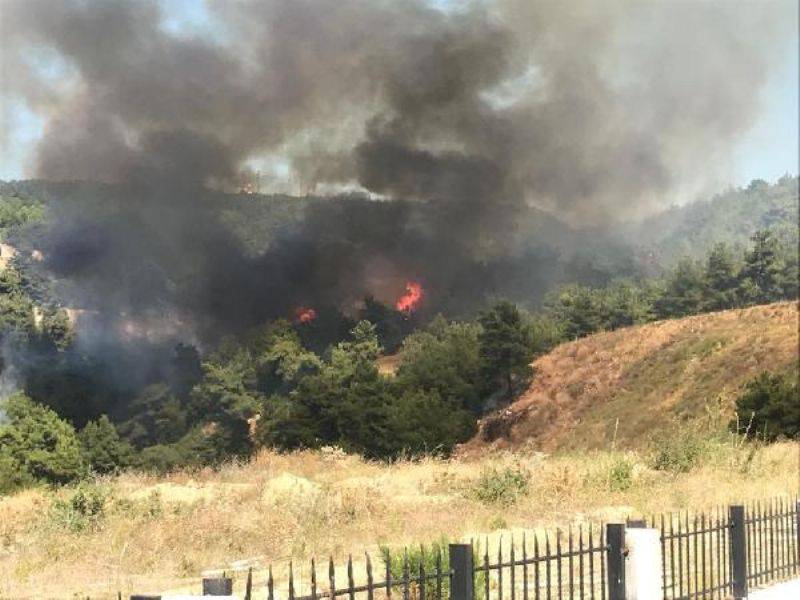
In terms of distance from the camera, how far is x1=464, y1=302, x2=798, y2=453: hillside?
39.1 metres

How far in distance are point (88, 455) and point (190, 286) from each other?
37.4 feet

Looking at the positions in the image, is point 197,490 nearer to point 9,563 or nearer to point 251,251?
point 9,563

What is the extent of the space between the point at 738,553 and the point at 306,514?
26.4 ft

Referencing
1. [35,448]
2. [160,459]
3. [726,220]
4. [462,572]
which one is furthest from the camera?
[726,220]

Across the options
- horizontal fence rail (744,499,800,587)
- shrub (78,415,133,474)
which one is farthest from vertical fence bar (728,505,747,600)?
shrub (78,415,133,474)

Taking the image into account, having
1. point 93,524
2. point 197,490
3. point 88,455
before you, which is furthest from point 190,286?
point 93,524

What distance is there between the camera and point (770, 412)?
88.0 ft

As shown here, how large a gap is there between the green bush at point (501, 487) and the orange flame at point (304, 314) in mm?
20578

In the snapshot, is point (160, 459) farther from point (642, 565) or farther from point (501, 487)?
point (642, 565)

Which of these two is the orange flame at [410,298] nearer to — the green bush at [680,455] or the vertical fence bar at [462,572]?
the green bush at [680,455]

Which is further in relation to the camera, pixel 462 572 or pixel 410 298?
pixel 410 298

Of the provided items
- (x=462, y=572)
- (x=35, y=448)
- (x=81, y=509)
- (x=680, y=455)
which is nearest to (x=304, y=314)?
(x=35, y=448)

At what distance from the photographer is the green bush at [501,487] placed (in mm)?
16750

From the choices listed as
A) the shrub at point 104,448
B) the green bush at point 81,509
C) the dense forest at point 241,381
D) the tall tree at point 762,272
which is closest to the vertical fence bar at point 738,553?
the green bush at point 81,509
